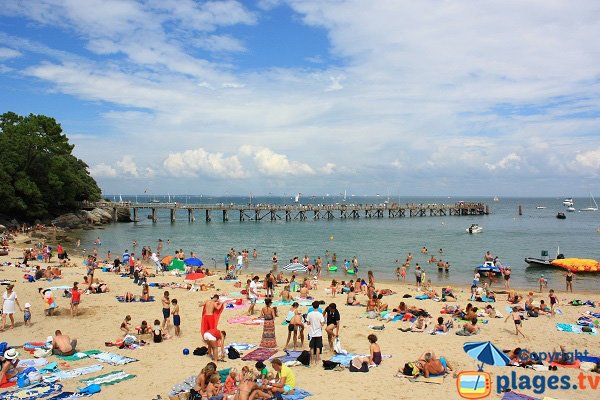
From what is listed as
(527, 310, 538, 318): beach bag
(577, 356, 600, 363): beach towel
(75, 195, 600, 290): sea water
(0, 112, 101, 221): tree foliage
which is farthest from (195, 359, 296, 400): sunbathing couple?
(0, 112, 101, 221): tree foliage

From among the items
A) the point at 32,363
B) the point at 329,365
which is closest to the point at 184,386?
the point at 329,365

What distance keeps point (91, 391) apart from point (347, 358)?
5.24m

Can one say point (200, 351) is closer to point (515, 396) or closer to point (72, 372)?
point (72, 372)

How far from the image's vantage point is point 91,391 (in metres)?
8.25

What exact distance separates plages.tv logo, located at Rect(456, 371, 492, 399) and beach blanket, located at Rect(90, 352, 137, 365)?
6.96 m

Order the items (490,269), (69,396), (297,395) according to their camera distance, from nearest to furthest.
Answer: (69,396), (297,395), (490,269)

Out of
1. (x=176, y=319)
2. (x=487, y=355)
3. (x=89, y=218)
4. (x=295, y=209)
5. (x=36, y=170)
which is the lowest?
(x=176, y=319)

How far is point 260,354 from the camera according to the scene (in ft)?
34.5

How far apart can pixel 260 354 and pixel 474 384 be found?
4661 millimetres

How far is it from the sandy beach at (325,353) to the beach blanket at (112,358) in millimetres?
181

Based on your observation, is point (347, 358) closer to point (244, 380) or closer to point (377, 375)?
point (377, 375)

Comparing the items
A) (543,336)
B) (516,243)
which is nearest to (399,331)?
(543,336)

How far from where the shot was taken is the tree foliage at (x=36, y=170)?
42406mm

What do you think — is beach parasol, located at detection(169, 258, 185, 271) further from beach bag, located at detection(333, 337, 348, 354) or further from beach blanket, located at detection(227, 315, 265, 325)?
beach bag, located at detection(333, 337, 348, 354)
